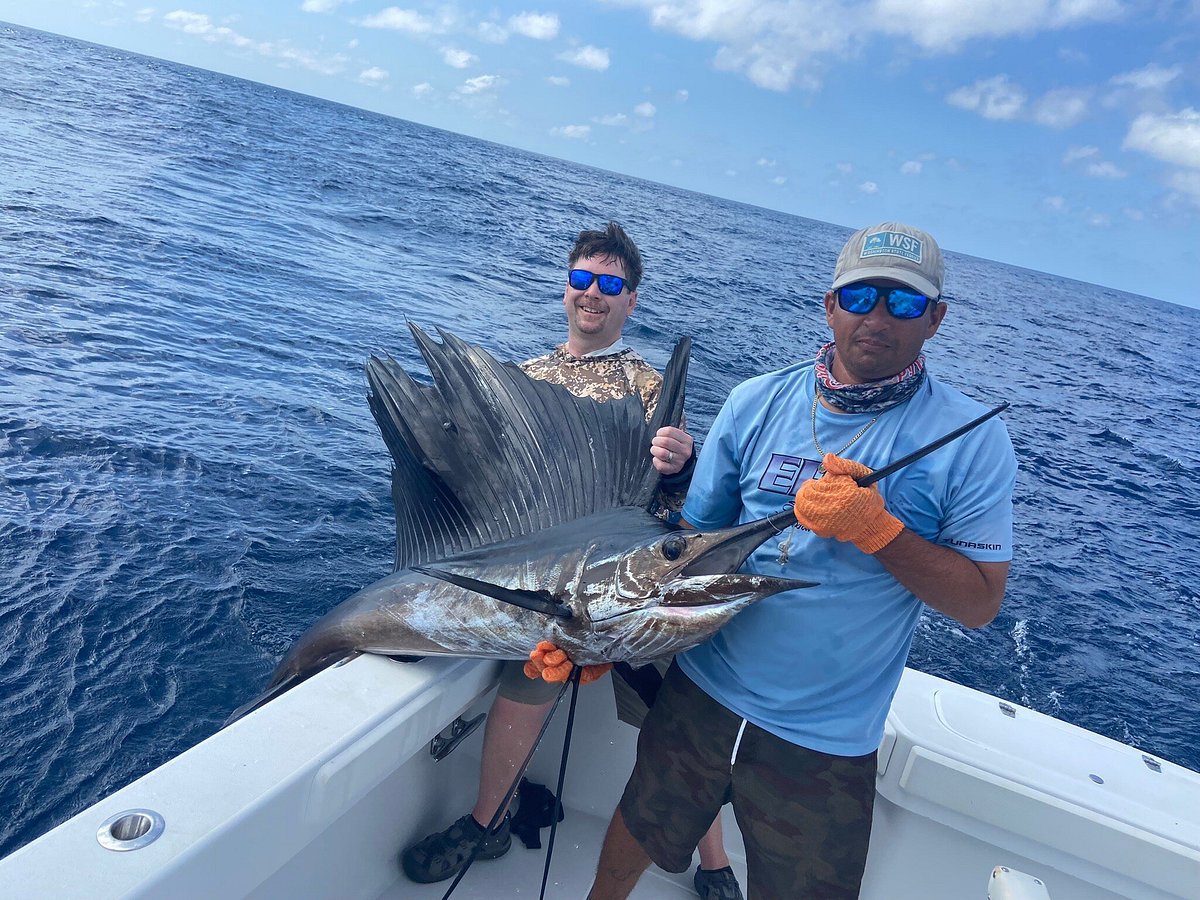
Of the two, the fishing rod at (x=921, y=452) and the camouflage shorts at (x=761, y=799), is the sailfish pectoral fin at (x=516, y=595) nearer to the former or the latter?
the camouflage shorts at (x=761, y=799)

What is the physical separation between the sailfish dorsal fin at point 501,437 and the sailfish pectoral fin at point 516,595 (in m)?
0.41

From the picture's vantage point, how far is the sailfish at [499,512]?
5.05 feet

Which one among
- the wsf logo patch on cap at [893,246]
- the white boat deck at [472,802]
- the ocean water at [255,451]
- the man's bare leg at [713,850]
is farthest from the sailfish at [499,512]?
the ocean water at [255,451]

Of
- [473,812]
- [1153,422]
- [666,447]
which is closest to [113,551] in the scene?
[473,812]

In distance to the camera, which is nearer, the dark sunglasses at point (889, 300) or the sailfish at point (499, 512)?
the dark sunglasses at point (889, 300)

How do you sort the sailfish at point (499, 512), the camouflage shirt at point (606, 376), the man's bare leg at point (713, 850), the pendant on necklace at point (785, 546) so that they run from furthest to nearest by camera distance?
the camouflage shirt at point (606, 376) < the man's bare leg at point (713, 850) < the sailfish at point (499, 512) < the pendant on necklace at point (785, 546)

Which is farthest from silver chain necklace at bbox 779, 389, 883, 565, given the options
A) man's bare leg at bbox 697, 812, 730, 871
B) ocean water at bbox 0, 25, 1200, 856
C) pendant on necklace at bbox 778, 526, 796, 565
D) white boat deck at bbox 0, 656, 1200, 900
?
ocean water at bbox 0, 25, 1200, 856

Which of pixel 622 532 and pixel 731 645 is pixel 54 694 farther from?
pixel 731 645

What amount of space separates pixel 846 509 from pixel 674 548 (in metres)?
0.33

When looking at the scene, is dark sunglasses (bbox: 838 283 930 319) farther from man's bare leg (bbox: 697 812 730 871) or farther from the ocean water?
the ocean water

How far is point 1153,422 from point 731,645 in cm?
1445

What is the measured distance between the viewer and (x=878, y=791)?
1.87 m

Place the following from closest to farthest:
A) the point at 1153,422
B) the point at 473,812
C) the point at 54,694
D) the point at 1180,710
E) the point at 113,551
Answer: the point at 473,812 < the point at 54,694 < the point at 113,551 < the point at 1180,710 < the point at 1153,422

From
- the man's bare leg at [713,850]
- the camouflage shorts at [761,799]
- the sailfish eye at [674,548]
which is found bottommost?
the man's bare leg at [713,850]
